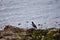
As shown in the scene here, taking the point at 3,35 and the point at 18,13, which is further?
the point at 18,13

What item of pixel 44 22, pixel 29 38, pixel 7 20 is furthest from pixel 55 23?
pixel 29 38

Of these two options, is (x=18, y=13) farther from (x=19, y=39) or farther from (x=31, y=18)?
(x=19, y=39)

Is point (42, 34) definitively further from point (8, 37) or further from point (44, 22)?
point (44, 22)

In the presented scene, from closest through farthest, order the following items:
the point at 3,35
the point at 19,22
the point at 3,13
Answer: the point at 3,35
the point at 19,22
the point at 3,13

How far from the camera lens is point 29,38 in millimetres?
5906

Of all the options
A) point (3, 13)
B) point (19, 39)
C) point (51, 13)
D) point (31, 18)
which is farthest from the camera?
point (3, 13)

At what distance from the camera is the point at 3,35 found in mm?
6254

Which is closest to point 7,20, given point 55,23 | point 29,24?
point 29,24

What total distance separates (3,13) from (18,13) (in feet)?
3.23

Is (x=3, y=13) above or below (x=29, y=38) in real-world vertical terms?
below

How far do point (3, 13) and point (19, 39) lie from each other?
9.35m

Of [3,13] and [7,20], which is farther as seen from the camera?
[3,13]

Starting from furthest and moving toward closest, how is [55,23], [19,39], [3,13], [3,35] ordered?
[3,13] → [55,23] → [3,35] → [19,39]

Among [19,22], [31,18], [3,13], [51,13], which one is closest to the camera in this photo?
[19,22]
